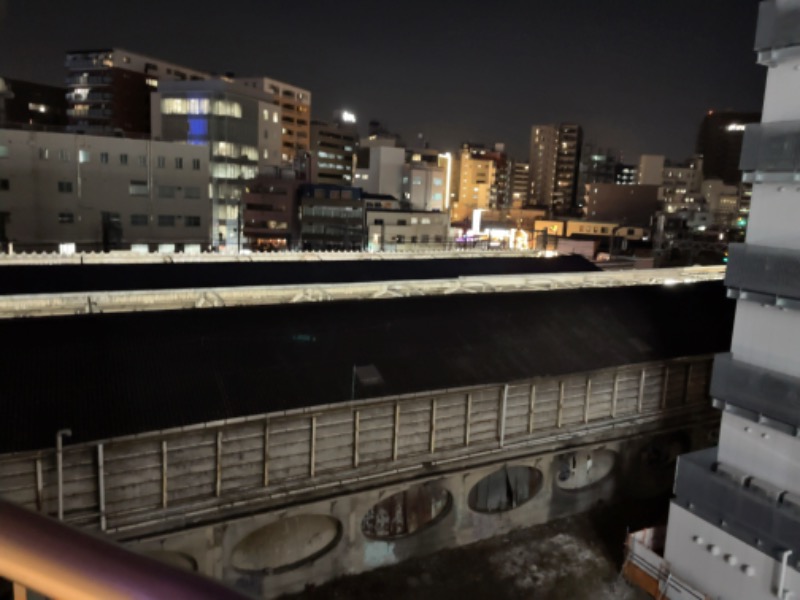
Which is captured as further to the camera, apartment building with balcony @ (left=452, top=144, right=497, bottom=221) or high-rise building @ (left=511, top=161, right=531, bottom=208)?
high-rise building @ (left=511, top=161, right=531, bottom=208)

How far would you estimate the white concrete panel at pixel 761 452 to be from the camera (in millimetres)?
9641

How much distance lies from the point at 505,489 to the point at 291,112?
217 ft

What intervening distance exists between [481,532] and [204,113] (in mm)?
43882

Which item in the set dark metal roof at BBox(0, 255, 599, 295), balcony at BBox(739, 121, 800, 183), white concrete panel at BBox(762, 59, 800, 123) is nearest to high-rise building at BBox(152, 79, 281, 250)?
dark metal roof at BBox(0, 255, 599, 295)

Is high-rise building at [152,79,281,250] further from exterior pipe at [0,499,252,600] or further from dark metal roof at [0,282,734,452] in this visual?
exterior pipe at [0,499,252,600]

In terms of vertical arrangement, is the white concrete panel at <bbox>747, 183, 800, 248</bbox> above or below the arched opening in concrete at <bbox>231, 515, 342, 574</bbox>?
above

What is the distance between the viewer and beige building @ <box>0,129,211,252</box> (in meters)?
33.2

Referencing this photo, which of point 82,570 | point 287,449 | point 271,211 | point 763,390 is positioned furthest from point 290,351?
point 271,211

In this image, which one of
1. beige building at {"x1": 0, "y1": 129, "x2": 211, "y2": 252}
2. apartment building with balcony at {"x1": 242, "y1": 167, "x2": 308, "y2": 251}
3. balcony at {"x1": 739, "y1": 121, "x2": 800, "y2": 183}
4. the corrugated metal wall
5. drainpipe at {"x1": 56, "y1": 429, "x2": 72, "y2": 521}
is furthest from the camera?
apartment building with balcony at {"x1": 242, "y1": 167, "x2": 308, "y2": 251}

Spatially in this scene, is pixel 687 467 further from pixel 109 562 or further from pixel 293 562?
pixel 109 562

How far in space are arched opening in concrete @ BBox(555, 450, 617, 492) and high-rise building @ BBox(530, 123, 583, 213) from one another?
335 feet

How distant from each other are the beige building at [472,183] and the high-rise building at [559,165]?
69.6 ft

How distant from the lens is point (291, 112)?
7262cm

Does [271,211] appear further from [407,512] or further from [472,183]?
[472,183]
